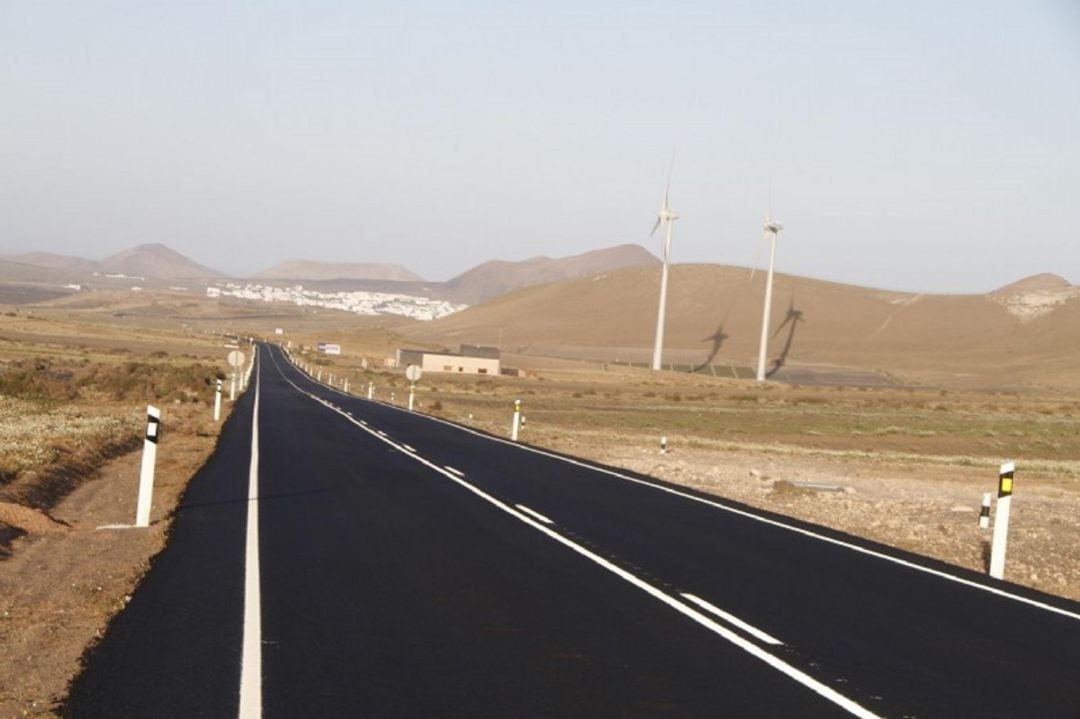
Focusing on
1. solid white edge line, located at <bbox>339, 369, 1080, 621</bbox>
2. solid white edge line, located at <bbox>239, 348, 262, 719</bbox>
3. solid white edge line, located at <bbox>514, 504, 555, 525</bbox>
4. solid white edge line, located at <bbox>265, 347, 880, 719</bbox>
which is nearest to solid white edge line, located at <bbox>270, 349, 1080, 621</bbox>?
solid white edge line, located at <bbox>339, 369, 1080, 621</bbox>

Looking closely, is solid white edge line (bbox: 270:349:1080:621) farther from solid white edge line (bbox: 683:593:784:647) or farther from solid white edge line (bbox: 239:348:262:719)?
solid white edge line (bbox: 239:348:262:719)

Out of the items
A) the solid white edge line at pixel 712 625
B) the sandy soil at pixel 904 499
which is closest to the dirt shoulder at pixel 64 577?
the solid white edge line at pixel 712 625

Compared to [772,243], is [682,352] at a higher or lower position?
lower

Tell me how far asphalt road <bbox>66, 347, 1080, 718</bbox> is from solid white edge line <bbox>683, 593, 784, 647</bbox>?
0.03m

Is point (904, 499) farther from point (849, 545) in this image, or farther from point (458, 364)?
point (458, 364)

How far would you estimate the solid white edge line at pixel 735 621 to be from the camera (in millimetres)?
9248

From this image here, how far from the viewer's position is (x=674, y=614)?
10.0 metres

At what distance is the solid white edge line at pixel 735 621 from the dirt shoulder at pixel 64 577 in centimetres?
457

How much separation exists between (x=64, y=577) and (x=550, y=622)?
457 cm

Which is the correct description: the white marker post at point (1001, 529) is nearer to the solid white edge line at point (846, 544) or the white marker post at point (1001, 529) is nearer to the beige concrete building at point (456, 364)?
the solid white edge line at point (846, 544)

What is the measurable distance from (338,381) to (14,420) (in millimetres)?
59631

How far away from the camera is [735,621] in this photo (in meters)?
9.91

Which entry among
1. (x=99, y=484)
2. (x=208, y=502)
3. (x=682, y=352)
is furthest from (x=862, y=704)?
(x=682, y=352)

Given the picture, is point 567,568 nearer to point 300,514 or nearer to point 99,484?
point 300,514
